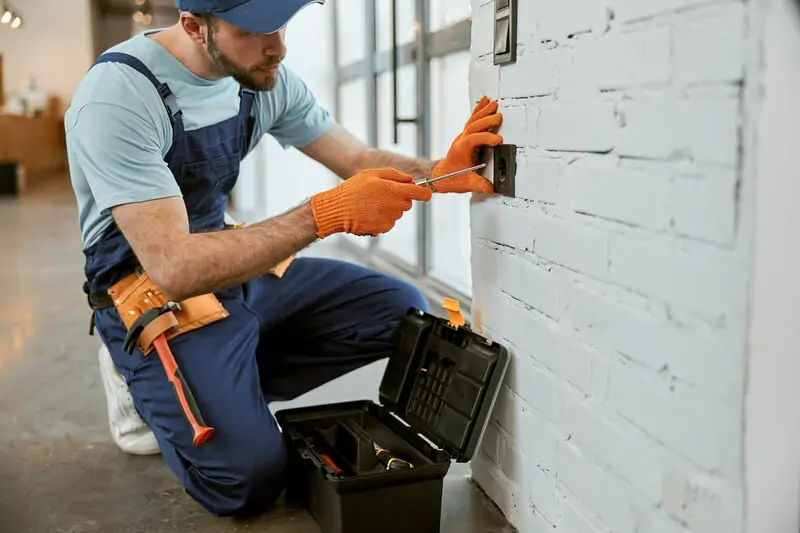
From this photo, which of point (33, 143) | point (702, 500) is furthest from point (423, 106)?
point (33, 143)

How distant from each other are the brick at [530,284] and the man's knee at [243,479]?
61 centimetres

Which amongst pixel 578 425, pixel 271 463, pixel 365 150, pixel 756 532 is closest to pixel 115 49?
pixel 365 150

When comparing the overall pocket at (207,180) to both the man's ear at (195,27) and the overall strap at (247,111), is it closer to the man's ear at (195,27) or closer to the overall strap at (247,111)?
the overall strap at (247,111)

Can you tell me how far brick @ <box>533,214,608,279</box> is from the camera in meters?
1.23

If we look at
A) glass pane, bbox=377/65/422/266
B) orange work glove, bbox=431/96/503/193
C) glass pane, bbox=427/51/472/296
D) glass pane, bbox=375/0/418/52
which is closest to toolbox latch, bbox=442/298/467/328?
orange work glove, bbox=431/96/503/193

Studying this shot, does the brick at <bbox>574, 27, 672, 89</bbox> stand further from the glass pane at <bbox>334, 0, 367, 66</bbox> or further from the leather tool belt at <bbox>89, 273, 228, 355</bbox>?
the glass pane at <bbox>334, 0, 367, 66</bbox>

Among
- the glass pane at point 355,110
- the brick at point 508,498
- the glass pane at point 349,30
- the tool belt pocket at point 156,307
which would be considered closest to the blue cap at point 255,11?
the tool belt pocket at point 156,307

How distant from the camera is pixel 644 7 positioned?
3.50 feet

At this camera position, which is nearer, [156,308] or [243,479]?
[243,479]

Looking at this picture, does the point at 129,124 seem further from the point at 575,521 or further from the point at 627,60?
the point at 575,521

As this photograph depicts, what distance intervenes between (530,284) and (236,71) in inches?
31.7

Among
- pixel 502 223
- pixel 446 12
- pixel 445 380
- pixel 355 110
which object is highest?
pixel 446 12

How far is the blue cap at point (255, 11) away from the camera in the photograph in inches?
64.1

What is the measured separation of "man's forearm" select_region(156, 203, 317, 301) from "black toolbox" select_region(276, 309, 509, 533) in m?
0.38
